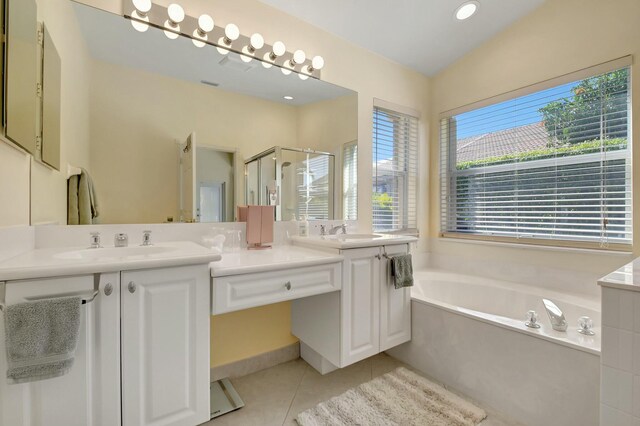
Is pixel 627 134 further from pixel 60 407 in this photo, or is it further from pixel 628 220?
pixel 60 407

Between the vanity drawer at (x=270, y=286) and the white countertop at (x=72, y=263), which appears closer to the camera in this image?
the white countertop at (x=72, y=263)

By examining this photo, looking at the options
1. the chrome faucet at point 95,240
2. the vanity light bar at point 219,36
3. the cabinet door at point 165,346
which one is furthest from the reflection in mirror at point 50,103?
the cabinet door at point 165,346

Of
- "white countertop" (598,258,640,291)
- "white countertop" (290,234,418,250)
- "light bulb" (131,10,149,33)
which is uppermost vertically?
"light bulb" (131,10,149,33)

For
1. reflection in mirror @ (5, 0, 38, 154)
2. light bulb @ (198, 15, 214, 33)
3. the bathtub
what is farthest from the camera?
light bulb @ (198, 15, 214, 33)

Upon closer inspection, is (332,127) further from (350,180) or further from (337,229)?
(337,229)

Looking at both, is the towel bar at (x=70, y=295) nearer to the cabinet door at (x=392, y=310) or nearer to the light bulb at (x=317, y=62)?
the cabinet door at (x=392, y=310)

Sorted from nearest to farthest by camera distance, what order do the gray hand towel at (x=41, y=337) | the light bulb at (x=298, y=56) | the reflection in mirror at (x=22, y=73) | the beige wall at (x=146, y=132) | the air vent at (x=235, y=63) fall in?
the gray hand towel at (x=41, y=337) < the reflection in mirror at (x=22, y=73) < the beige wall at (x=146, y=132) < the air vent at (x=235, y=63) < the light bulb at (x=298, y=56)

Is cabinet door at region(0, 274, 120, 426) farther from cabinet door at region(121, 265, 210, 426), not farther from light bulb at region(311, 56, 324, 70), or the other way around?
light bulb at region(311, 56, 324, 70)

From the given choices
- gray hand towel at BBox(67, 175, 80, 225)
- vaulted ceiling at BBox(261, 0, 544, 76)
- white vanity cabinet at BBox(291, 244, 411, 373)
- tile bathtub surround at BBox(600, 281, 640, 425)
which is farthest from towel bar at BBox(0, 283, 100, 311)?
vaulted ceiling at BBox(261, 0, 544, 76)

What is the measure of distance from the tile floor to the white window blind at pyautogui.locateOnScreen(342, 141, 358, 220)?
Answer: 1.15 metres

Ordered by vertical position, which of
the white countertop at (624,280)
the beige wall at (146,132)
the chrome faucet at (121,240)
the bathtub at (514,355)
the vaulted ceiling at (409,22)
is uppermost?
the vaulted ceiling at (409,22)

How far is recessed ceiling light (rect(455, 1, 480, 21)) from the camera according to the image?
2.16 m

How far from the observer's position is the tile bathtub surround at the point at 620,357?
911mm

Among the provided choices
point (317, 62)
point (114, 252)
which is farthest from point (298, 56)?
point (114, 252)
